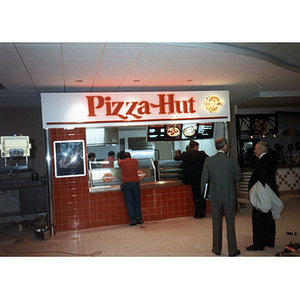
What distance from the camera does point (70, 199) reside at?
6.53 meters

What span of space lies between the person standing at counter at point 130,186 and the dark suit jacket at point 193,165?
3.89ft

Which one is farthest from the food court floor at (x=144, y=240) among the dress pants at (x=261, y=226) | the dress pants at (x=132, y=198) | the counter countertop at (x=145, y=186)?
the counter countertop at (x=145, y=186)

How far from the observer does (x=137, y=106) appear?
258 inches

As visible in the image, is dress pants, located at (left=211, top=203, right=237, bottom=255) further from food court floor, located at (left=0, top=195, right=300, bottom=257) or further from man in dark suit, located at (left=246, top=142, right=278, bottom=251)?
man in dark suit, located at (left=246, top=142, right=278, bottom=251)

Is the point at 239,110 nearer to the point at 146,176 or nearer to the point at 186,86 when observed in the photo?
the point at 186,86

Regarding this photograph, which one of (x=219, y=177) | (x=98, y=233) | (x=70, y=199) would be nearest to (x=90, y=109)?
(x=70, y=199)

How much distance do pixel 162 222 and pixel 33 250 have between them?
2.67 m

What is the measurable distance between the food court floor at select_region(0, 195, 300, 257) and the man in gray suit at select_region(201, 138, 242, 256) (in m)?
0.28

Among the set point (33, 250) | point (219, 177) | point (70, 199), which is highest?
point (219, 177)

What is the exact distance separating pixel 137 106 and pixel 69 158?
177cm

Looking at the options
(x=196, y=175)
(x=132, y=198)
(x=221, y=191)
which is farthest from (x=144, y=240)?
(x=196, y=175)

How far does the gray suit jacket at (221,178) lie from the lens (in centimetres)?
439

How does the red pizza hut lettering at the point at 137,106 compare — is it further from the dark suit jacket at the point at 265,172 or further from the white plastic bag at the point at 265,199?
the white plastic bag at the point at 265,199

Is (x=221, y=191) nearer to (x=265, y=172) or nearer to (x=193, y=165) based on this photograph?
(x=265, y=172)
